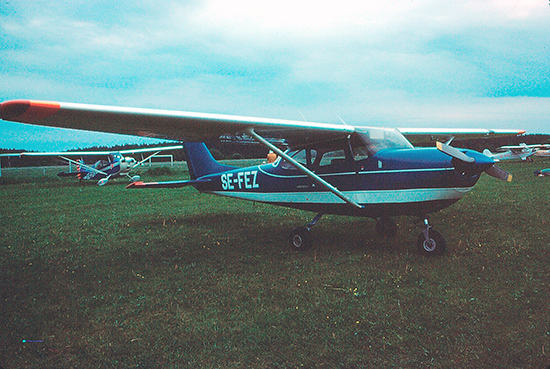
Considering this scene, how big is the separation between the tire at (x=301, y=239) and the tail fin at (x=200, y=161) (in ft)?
10.4

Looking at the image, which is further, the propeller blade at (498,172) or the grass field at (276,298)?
the propeller blade at (498,172)

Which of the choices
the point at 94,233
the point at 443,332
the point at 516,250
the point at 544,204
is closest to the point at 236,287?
the point at 443,332

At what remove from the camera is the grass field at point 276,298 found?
107 inches

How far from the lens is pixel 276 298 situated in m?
3.77

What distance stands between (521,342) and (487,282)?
141cm

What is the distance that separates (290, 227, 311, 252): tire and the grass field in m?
0.15

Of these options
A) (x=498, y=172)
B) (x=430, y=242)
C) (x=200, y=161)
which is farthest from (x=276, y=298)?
(x=200, y=161)

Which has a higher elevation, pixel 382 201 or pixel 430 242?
pixel 382 201

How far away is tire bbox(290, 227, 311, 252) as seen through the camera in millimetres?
5645

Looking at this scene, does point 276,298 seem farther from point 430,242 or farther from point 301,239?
point 430,242

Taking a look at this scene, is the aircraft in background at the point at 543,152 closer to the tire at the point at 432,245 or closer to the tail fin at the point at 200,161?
the tire at the point at 432,245

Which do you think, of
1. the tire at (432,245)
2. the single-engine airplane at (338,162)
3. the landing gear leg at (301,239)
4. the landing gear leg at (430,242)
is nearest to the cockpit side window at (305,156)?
the single-engine airplane at (338,162)

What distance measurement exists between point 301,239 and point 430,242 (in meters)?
1.96

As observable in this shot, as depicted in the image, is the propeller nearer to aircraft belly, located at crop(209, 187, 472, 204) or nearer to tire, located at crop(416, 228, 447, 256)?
aircraft belly, located at crop(209, 187, 472, 204)
